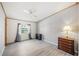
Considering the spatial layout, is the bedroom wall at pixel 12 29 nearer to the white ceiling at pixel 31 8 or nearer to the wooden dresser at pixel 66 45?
the white ceiling at pixel 31 8

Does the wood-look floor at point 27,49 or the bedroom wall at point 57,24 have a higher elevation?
the bedroom wall at point 57,24

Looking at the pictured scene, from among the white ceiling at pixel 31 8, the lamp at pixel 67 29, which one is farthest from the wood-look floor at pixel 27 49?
the lamp at pixel 67 29

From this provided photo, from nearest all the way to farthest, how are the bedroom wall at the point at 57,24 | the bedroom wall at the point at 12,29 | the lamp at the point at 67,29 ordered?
the bedroom wall at the point at 12,29
the bedroom wall at the point at 57,24
the lamp at the point at 67,29

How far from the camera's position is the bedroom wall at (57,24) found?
232cm

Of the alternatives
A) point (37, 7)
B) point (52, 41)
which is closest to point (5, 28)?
point (37, 7)

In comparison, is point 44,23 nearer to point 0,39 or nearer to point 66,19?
point 66,19

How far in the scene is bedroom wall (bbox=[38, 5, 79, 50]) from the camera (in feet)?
7.61

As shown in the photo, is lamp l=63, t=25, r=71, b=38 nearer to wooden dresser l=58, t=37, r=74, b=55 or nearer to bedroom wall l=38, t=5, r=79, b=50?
bedroom wall l=38, t=5, r=79, b=50

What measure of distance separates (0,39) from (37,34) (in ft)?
3.20

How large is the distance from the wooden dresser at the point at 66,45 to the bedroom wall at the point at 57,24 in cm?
19

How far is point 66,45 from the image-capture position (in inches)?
117

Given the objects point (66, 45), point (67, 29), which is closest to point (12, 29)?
point (67, 29)

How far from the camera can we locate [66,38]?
2.99 meters

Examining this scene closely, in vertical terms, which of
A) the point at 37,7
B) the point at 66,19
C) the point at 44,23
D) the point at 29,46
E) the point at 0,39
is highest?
the point at 37,7
